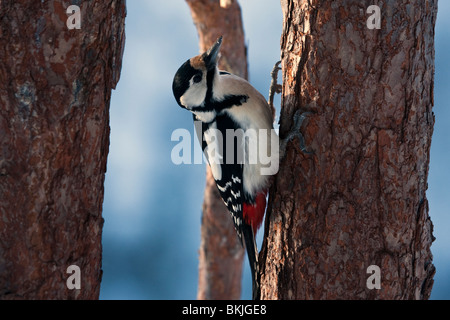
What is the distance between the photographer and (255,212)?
5.95 ft

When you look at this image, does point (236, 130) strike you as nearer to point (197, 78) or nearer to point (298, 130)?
point (197, 78)

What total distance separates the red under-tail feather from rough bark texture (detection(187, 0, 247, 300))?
0.92 meters

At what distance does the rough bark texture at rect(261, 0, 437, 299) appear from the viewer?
4.46 feet

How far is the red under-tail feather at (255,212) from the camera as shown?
1.79m

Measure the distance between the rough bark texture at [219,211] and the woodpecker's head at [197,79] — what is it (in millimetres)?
977

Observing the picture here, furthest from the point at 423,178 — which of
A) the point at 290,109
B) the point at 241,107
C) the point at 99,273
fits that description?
the point at 99,273

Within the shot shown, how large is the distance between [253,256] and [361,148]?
1.90 feet

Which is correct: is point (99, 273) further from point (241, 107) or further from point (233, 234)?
point (233, 234)

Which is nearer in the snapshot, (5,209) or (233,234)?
(5,209)
